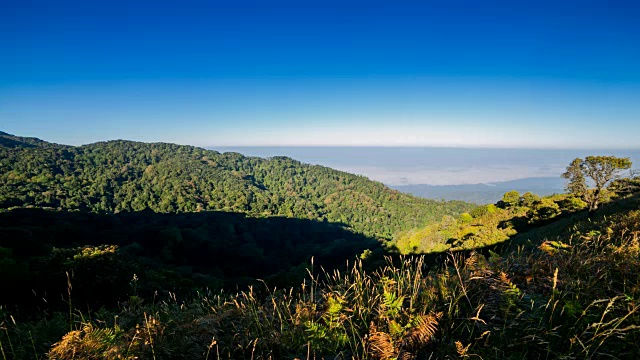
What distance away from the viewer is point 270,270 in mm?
59125

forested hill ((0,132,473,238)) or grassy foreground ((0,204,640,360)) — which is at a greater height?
grassy foreground ((0,204,640,360))

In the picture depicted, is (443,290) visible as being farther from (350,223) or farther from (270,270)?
(350,223)

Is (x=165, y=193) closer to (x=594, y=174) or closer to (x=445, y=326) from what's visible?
(x=594, y=174)

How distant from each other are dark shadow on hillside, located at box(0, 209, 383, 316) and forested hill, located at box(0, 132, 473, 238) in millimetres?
16052

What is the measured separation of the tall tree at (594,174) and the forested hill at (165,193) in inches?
3574

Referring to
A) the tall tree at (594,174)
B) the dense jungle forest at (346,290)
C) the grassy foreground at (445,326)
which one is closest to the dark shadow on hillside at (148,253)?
the dense jungle forest at (346,290)

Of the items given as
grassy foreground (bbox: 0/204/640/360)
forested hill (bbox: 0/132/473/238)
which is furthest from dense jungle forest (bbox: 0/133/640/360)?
forested hill (bbox: 0/132/473/238)

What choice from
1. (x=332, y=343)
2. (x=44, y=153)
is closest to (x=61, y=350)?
(x=332, y=343)

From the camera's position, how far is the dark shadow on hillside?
1694 centimetres

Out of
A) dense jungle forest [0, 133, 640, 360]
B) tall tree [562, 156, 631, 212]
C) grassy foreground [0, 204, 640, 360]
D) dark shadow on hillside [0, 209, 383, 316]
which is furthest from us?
tall tree [562, 156, 631, 212]

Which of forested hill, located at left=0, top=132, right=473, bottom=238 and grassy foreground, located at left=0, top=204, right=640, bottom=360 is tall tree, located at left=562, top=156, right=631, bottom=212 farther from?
forested hill, located at left=0, top=132, right=473, bottom=238

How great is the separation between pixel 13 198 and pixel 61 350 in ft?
320

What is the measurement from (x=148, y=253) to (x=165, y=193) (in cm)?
6138

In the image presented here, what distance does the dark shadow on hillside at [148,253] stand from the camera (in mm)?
16938
